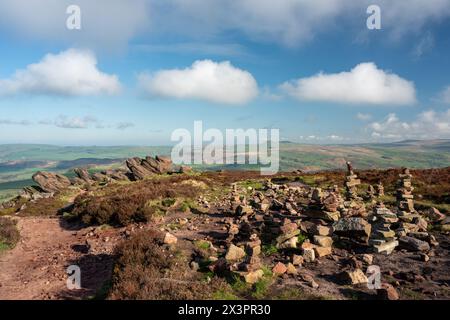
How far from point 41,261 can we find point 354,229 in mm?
13529

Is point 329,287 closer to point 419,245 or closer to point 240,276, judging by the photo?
point 240,276

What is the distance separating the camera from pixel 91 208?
808 inches

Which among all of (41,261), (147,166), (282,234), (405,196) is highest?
(405,196)

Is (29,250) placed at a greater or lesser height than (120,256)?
lesser

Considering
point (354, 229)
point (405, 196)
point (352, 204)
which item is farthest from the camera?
point (352, 204)

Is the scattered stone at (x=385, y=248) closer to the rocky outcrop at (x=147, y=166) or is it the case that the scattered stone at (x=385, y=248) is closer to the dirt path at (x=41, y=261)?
the dirt path at (x=41, y=261)

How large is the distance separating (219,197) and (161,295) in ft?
56.5

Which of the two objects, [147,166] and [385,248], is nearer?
[385,248]

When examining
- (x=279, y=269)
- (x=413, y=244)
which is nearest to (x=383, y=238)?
(x=413, y=244)

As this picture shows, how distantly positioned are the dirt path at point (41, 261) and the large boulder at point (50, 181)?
2636 centimetres

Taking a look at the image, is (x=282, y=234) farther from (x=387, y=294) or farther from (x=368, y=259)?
(x=387, y=294)

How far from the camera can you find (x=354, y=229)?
483 inches

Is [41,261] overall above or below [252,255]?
below
